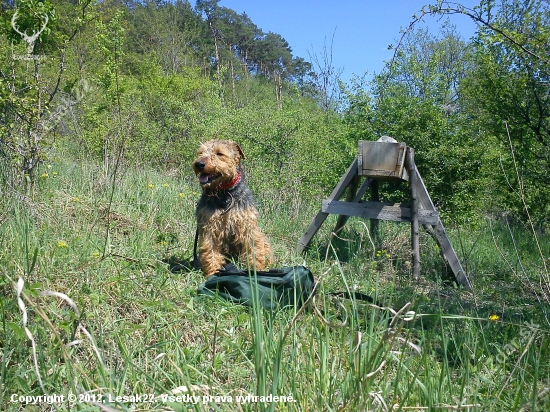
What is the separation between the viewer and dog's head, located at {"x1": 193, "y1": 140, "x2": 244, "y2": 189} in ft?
15.3

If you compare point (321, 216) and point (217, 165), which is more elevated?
point (217, 165)

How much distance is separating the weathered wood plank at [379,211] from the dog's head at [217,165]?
4.70 ft

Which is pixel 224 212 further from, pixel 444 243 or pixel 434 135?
pixel 434 135

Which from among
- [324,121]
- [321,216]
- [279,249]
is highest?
[324,121]

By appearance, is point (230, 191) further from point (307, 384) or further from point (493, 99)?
point (493, 99)

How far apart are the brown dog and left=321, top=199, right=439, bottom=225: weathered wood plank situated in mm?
1242

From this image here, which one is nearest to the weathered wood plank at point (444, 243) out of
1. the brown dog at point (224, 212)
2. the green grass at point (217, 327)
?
the green grass at point (217, 327)

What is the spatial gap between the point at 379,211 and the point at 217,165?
6.81 ft

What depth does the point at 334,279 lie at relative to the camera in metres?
4.15

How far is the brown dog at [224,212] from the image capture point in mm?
4664

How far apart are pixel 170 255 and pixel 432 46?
25.3m

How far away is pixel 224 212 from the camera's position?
4754 millimetres

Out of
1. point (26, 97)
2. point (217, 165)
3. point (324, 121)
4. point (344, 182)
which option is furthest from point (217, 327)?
point (324, 121)

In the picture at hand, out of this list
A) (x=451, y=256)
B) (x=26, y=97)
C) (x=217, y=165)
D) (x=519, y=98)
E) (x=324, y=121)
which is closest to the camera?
(x=217, y=165)
